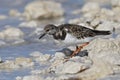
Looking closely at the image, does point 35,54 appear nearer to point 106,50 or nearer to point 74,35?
point 74,35

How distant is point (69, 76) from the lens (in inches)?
291

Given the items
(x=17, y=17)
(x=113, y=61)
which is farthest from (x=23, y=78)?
(x=17, y=17)

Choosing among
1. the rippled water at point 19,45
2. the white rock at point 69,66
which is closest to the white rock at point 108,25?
the rippled water at point 19,45

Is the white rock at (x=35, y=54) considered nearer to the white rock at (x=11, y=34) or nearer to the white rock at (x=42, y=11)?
the white rock at (x=11, y=34)

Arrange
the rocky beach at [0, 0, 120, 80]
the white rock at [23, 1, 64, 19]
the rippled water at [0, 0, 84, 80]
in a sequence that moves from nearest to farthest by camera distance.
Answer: the rocky beach at [0, 0, 120, 80] < the rippled water at [0, 0, 84, 80] < the white rock at [23, 1, 64, 19]

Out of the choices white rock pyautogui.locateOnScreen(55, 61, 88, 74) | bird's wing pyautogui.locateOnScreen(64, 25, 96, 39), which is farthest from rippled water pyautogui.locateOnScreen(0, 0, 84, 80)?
bird's wing pyautogui.locateOnScreen(64, 25, 96, 39)

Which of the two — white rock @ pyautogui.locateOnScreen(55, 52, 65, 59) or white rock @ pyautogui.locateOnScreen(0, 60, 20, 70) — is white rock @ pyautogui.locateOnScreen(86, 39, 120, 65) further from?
white rock @ pyautogui.locateOnScreen(0, 60, 20, 70)

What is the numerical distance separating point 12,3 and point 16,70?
12.0m

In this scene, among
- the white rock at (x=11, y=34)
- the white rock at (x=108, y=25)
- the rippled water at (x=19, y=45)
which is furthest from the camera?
the white rock at (x=11, y=34)

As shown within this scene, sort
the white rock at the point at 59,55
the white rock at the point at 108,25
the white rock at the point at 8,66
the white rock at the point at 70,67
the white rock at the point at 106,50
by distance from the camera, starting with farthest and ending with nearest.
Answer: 1. the white rock at the point at 108,25
2. the white rock at the point at 59,55
3. the white rock at the point at 8,66
4. the white rock at the point at 106,50
5. the white rock at the point at 70,67

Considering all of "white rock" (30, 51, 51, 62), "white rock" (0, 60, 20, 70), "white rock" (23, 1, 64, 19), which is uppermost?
"white rock" (23, 1, 64, 19)

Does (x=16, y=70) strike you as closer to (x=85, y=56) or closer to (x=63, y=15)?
(x=85, y=56)

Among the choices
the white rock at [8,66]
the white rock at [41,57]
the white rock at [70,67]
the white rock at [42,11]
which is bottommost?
the white rock at [70,67]

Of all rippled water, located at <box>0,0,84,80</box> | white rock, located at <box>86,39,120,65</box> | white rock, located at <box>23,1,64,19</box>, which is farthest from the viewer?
white rock, located at <box>23,1,64,19</box>
